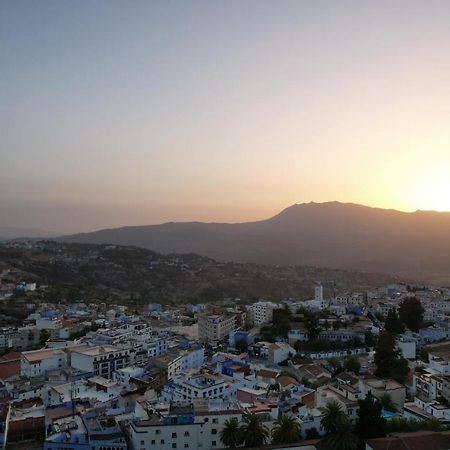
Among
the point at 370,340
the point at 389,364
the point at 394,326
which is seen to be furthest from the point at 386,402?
the point at 394,326

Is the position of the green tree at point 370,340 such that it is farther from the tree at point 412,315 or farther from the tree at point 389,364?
the tree at point 389,364

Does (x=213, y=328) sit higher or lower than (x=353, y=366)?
lower

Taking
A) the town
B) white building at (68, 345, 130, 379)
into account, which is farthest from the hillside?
white building at (68, 345, 130, 379)

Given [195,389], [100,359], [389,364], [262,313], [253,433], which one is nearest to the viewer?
[253,433]

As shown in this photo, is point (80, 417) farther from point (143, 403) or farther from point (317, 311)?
point (317, 311)

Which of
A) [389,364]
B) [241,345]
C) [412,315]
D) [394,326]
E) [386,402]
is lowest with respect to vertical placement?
[241,345]

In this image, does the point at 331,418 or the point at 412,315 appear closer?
A: the point at 331,418

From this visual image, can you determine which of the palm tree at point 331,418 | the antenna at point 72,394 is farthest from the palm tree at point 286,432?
the antenna at point 72,394

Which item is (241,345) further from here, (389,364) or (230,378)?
(389,364)
